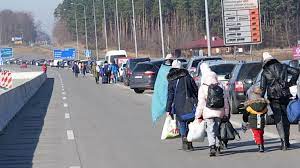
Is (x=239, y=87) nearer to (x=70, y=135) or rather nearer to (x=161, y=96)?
(x=70, y=135)

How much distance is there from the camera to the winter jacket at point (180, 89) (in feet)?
43.7

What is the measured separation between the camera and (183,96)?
13.3 meters

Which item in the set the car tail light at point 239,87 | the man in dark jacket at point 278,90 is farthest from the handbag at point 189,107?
the car tail light at point 239,87

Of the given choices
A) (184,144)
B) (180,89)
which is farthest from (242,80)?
(180,89)

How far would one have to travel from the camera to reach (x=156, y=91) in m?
14.2

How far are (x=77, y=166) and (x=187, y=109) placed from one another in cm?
238

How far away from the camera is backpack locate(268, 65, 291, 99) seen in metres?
12.7

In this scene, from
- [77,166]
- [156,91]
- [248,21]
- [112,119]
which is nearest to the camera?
[77,166]

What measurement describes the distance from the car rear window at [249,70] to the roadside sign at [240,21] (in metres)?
17.9

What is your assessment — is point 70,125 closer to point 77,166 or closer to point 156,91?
point 156,91

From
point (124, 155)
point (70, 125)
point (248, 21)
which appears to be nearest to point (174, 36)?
point (248, 21)

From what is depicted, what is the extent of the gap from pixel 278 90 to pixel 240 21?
2719 cm

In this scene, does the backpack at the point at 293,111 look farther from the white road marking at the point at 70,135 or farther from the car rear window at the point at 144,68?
the car rear window at the point at 144,68

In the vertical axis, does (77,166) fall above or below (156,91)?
below
